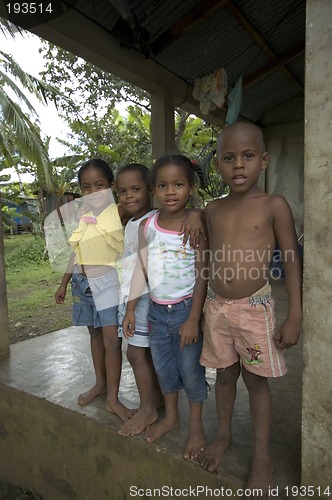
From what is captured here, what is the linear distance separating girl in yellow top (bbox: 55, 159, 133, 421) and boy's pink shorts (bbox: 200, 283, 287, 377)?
64 cm

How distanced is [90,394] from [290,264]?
54.9 inches

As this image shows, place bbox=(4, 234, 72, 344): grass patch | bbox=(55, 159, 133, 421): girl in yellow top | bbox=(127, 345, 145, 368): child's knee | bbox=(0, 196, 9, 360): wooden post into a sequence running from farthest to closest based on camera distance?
1. bbox=(4, 234, 72, 344): grass patch
2. bbox=(0, 196, 9, 360): wooden post
3. bbox=(55, 159, 133, 421): girl in yellow top
4. bbox=(127, 345, 145, 368): child's knee

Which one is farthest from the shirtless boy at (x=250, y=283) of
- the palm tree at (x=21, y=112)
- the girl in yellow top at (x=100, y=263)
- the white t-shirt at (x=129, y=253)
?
the palm tree at (x=21, y=112)

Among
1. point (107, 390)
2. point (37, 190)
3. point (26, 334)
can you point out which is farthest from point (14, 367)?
point (37, 190)

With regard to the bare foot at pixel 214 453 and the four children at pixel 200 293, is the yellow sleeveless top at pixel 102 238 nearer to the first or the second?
the four children at pixel 200 293

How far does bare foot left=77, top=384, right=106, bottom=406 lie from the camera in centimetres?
210

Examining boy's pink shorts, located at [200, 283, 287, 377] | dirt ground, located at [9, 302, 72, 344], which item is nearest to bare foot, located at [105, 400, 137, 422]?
boy's pink shorts, located at [200, 283, 287, 377]

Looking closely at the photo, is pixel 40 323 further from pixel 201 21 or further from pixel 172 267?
pixel 201 21

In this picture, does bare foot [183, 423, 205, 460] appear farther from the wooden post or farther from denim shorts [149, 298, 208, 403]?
the wooden post

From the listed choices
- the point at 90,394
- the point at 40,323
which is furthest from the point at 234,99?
the point at 40,323

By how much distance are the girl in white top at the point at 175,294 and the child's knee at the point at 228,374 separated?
4.4 inches

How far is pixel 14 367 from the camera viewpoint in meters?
2.59

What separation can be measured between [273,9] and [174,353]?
11.2ft

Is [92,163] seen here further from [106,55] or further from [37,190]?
[37,190]
